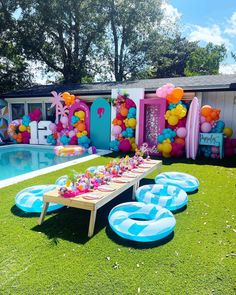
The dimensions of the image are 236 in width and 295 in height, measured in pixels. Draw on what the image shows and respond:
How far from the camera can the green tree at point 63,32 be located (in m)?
19.8

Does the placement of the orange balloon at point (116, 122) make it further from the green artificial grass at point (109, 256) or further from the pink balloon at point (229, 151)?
the green artificial grass at point (109, 256)

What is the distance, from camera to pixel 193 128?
8.77 meters

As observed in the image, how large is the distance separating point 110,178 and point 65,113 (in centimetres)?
814

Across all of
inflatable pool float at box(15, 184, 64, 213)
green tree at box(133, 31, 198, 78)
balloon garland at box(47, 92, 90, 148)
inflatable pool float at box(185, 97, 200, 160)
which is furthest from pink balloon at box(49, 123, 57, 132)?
green tree at box(133, 31, 198, 78)

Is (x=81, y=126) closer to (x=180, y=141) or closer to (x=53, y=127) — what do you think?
(x=53, y=127)

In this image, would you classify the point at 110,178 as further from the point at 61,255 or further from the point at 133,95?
the point at 133,95

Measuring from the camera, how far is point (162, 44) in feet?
79.5

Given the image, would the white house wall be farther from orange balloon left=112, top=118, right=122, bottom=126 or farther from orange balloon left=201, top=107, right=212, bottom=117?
orange balloon left=112, top=118, right=122, bottom=126

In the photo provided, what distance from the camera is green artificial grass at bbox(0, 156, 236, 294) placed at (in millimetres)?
2518

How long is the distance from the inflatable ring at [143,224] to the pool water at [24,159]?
15.6 feet

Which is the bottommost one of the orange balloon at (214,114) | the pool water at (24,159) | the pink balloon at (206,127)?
the pool water at (24,159)

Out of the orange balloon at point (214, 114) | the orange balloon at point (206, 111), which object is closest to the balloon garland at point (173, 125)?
the orange balloon at point (206, 111)

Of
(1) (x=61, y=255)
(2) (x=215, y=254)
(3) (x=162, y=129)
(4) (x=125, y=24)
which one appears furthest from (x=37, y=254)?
(4) (x=125, y=24)

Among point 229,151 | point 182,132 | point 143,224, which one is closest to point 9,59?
point 182,132
